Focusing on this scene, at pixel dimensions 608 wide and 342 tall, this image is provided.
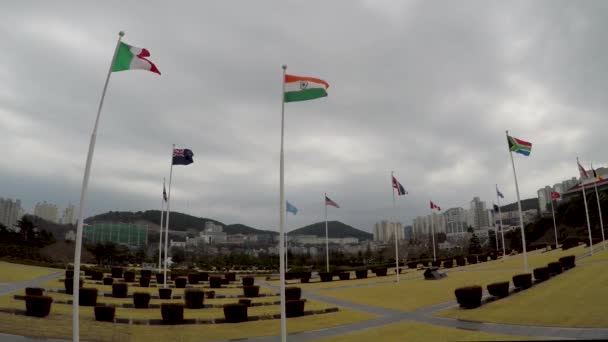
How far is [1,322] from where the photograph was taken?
15984 mm

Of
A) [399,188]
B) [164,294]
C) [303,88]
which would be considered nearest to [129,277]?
[164,294]

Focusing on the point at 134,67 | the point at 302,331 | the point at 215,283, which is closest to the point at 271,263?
the point at 215,283

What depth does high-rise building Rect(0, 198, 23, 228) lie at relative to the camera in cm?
12850

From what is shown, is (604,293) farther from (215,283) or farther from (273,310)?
(215,283)

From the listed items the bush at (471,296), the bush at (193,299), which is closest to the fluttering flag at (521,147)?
the bush at (471,296)

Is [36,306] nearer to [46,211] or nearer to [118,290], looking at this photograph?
[118,290]

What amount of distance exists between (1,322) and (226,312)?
9638mm

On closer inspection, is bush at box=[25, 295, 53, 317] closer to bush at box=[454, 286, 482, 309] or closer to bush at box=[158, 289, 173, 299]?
bush at box=[158, 289, 173, 299]

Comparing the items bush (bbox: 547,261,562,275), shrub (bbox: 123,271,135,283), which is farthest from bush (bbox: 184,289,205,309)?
bush (bbox: 547,261,562,275)

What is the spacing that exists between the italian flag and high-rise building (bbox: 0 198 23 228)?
483 feet

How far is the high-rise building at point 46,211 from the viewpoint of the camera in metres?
141

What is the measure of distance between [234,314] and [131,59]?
1403 centimetres

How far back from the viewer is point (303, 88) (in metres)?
14.4

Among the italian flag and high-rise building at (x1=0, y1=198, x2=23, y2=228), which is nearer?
the italian flag
